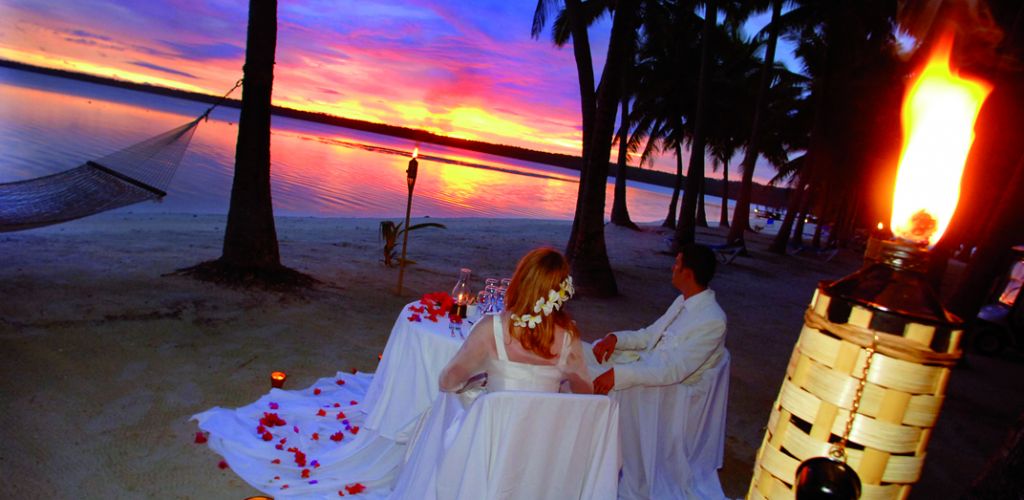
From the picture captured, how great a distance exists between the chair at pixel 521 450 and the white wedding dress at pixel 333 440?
0.04 metres

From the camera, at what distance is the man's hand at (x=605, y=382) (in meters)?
3.13

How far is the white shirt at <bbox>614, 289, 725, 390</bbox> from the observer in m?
3.29

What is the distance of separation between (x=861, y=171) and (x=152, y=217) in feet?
107

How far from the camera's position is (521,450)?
2.46m

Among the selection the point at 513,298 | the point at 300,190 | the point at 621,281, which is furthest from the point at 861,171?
the point at 513,298

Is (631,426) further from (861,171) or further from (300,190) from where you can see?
(861,171)

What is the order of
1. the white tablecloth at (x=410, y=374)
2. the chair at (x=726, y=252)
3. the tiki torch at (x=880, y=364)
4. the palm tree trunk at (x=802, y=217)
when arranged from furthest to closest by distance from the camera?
the palm tree trunk at (x=802, y=217) → the chair at (x=726, y=252) → the white tablecloth at (x=410, y=374) → the tiki torch at (x=880, y=364)

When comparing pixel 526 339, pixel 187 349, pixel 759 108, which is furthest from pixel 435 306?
pixel 759 108

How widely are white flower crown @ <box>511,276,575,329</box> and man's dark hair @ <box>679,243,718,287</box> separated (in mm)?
1245

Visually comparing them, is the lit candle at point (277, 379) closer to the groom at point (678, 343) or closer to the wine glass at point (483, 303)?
the wine glass at point (483, 303)

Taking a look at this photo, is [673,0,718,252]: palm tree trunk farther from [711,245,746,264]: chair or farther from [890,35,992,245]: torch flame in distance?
[890,35,992,245]: torch flame in distance

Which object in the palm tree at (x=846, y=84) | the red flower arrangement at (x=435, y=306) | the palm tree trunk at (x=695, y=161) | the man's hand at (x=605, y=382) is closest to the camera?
the man's hand at (x=605, y=382)

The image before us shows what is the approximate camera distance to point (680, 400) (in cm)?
364

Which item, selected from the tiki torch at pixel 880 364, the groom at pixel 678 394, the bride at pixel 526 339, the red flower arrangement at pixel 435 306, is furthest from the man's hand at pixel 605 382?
the tiki torch at pixel 880 364
